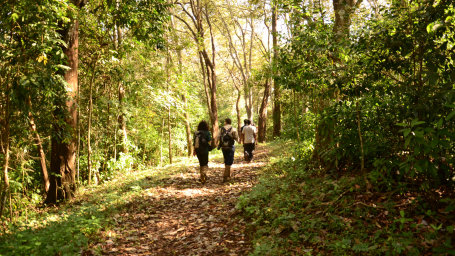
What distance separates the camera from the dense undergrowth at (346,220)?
132 inches

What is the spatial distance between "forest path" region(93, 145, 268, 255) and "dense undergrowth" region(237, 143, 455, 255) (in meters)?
0.59

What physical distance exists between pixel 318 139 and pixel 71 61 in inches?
303

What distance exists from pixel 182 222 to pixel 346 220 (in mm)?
3613

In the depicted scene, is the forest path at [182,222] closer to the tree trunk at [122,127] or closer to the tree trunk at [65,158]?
the tree trunk at [65,158]

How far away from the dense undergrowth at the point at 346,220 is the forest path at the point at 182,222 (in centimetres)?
59

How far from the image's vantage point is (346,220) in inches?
171

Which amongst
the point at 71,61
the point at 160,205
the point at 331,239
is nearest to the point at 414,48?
the point at 331,239

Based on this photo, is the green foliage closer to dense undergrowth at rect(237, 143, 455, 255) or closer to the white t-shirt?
dense undergrowth at rect(237, 143, 455, 255)

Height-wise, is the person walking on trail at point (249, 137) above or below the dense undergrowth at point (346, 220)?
above

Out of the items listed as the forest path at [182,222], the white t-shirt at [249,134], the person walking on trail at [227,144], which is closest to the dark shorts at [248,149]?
the white t-shirt at [249,134]

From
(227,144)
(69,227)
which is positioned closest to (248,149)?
(227,144)

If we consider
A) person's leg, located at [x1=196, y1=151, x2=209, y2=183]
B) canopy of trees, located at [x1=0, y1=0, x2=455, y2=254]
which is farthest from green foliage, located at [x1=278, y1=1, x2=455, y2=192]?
person's leg, located at [x1=196, y1=151, x2=209, y2=183]

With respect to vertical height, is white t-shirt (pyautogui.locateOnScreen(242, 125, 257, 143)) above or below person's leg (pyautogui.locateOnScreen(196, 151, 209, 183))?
above

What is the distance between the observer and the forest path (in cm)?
497
